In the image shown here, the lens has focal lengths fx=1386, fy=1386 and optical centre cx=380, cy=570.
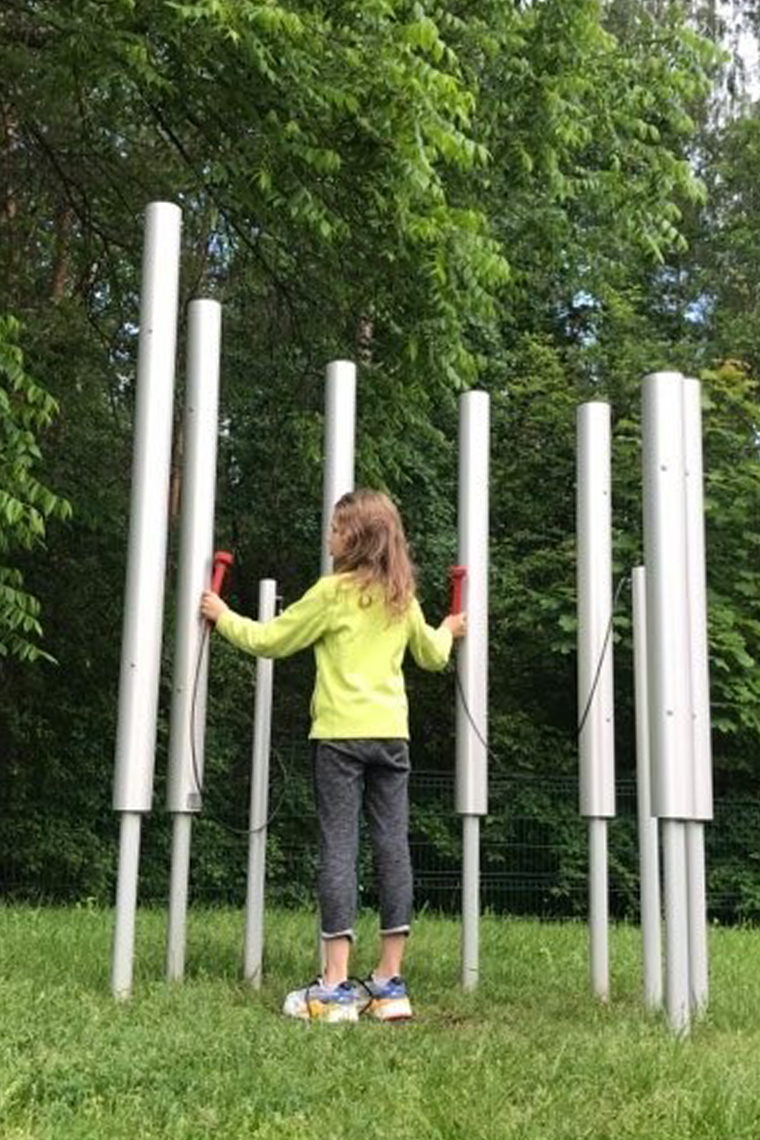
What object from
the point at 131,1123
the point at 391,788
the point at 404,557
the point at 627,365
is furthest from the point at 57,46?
the point at 627,365

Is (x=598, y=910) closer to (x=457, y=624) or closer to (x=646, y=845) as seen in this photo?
(x=646, y=845)

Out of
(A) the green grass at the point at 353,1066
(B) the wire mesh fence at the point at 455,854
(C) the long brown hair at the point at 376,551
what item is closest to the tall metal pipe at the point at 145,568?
(A) the green grass at the point at 353,1066

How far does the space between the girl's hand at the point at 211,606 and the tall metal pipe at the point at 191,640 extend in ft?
0.10

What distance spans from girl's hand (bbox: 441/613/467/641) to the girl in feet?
2.04

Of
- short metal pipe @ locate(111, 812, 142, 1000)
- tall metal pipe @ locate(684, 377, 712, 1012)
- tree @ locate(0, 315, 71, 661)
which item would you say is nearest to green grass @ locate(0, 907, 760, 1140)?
short metal pipe @ locate(111, 812, 142, 1000)

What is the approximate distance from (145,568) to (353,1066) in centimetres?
205

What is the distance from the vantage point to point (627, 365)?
16.2 m

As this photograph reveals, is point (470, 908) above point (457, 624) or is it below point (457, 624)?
below

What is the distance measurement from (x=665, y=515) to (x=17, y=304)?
753 cm

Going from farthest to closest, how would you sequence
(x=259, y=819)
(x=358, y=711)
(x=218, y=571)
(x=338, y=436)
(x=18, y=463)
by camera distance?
(x=18, y=463) → (x=338, y=436) → (x=259, y=819) → (x=218, y=571) → (x=358, y=711)

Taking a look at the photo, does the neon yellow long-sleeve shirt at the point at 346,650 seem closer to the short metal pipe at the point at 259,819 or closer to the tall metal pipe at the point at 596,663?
the short metal pipe at the point at 259,819

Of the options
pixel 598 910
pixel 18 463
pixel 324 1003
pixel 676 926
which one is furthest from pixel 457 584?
pixel 18 463

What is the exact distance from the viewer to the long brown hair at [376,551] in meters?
5.05

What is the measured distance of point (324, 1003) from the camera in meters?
4.70
